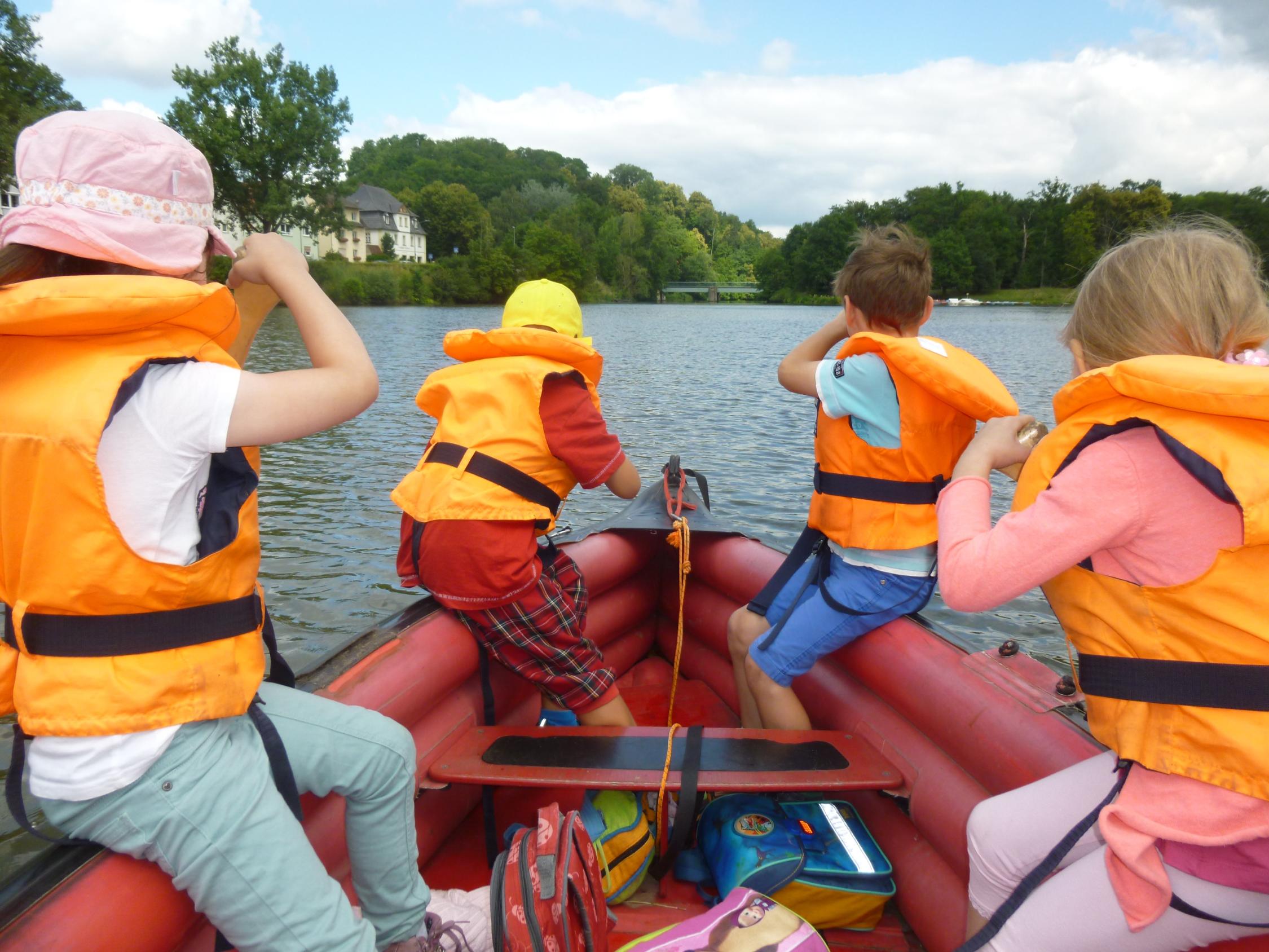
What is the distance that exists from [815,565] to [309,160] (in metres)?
45.5

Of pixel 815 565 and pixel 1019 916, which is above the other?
pixel 815 565

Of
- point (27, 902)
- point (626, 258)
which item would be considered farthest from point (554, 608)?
point (626, 258)

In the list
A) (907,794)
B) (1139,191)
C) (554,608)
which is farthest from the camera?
(1139,191)

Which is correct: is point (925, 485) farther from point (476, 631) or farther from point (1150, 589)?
point (476, 631)

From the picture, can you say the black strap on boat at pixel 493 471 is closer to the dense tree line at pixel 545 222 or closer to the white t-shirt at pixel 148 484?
the white t-shirt at pixel 148 484

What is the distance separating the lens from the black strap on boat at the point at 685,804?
210cm

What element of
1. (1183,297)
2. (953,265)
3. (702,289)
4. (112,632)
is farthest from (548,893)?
(702,289)

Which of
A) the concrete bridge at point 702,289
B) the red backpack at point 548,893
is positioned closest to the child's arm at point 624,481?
the red backpack at point 548,893

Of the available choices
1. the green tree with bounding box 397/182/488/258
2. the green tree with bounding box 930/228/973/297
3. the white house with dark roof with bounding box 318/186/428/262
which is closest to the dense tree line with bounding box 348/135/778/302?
the green tree with bounding box 397/182/488/258

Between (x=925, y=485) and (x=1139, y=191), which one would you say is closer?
(x=925, y=485)

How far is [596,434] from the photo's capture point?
2414 mm

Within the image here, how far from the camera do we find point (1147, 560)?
1.24 m

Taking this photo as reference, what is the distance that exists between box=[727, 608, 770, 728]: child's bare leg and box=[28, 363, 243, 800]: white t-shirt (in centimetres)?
174

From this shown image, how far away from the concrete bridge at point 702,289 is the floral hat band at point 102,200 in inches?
2778
